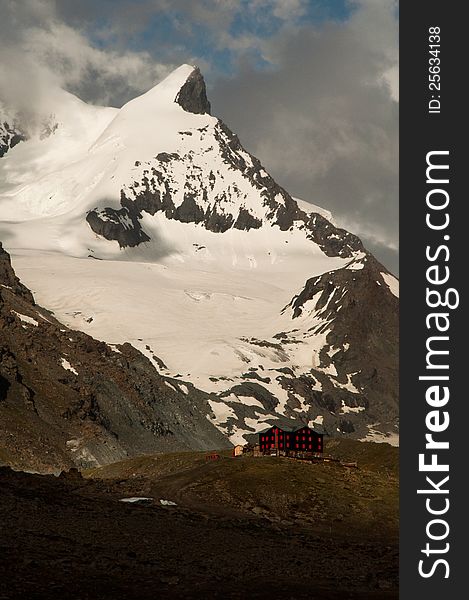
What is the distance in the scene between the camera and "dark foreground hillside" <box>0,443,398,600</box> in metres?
50.5

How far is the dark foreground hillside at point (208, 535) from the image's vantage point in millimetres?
50531

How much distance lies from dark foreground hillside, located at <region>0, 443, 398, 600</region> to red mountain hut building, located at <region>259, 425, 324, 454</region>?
29225 millimetres

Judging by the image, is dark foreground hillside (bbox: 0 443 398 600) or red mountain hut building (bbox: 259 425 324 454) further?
red mountain hut building (bbox: 259 425 324 454)

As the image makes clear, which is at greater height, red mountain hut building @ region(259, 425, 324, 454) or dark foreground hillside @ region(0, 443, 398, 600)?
red mountain hut building @ region(259, 425, 324, 454)

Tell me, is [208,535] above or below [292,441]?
below

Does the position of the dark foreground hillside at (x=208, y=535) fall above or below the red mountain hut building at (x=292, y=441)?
below

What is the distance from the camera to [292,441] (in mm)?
153875

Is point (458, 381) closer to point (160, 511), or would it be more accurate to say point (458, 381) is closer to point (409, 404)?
point (409, 404)

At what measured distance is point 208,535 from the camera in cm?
7075

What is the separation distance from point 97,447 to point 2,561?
145279mm

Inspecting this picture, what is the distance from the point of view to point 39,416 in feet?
647

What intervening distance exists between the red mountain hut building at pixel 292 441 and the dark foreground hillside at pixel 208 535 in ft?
95.9

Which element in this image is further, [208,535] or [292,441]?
[292,441]

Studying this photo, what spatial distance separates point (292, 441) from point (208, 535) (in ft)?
275
